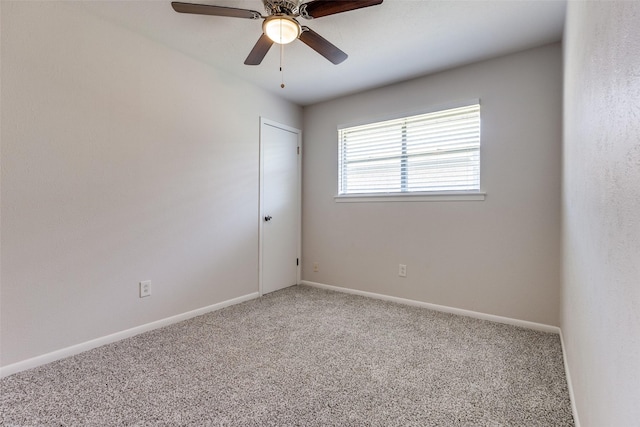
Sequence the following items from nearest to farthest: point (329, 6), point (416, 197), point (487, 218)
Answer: point (329, 6), point (487, 218), point (416, 197)

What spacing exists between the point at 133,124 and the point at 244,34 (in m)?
1.12

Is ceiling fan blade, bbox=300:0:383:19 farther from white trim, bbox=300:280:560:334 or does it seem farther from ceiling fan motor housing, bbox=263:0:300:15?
white trim, bbox=300:280:560:334

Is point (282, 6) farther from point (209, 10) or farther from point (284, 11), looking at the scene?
point (209, 10)

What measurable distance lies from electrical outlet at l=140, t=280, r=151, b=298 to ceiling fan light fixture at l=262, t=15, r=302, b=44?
208cm

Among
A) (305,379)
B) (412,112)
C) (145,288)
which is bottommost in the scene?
(305,379)

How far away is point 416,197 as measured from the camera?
319 cm

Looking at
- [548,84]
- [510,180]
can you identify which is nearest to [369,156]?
[510,180]

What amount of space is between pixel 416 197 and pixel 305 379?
2.09 metres

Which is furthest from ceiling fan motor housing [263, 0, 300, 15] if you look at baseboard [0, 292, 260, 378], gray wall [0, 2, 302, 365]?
baseboard [0, 292, 260, 378]

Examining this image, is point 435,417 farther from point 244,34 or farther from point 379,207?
point 244,34

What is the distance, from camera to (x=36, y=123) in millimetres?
1956

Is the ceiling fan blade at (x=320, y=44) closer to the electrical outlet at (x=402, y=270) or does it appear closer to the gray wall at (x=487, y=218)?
the gray wall at (x=487, y=218)

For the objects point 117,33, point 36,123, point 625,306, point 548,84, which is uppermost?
point 117,33

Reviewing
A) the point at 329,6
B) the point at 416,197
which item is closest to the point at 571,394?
the point at 416,197
